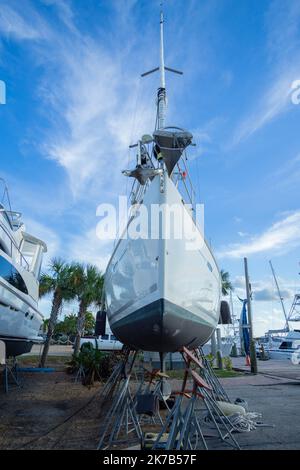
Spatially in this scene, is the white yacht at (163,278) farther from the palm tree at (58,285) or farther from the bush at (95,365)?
the palm tree at (58,285)

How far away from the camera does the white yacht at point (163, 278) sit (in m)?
4.63

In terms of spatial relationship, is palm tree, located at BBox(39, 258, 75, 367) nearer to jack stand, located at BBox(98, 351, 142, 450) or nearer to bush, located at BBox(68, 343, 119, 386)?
bush, located at BBox(68, 343, 119, 386)

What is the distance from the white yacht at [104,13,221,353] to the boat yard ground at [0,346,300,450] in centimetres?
163

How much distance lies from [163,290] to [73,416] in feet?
11.9

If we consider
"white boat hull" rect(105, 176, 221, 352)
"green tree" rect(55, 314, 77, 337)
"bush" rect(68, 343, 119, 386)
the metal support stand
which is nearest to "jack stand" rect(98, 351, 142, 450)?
"white boat hull" rect(105, 176, 221, 352)

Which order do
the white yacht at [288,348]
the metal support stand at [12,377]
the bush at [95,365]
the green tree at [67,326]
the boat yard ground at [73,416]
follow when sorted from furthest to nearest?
the green tree at [67,326] < the white yacht at [288,348] < the bush at [95,365] < the metal support stand at [12,377] < the boat yard ground at [73,416]

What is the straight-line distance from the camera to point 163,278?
4.53 metres

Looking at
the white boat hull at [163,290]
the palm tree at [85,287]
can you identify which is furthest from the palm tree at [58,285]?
the white boat hull at [163,290]

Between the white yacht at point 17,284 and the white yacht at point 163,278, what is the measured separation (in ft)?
9.86

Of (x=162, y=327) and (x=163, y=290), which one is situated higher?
(x=163, y=290)

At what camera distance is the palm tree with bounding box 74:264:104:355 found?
18.3 m

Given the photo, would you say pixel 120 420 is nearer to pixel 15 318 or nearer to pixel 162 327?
pixel 162 327

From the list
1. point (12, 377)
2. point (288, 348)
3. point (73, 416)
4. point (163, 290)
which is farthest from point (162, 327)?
point (288, 348)
